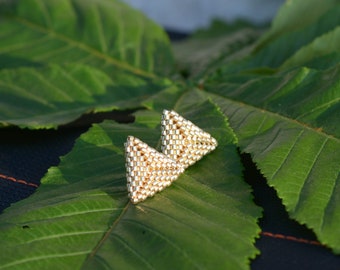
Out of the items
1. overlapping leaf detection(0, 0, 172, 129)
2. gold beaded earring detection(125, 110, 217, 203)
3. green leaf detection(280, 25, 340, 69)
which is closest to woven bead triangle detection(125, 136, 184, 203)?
gold beaded earring detection(125, 110, 217, 203)

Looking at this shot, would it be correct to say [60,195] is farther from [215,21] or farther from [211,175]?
[215,21]

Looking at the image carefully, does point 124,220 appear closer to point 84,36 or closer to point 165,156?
point 165,156

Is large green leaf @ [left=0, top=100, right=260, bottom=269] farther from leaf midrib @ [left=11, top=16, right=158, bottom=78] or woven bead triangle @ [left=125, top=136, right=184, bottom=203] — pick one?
leaf midrib @ [left=11, top=16, right=158, bottom=78]

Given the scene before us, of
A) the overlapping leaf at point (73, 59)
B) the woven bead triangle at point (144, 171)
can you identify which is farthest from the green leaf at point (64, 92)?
the woven bead triangle at point (144, 171)

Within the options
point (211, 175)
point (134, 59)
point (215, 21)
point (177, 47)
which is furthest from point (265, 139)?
point (215, 21)

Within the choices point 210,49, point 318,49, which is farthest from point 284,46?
point 210,49

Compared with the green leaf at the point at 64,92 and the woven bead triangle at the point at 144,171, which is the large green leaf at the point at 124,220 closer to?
the woven bead triangle at the point at 144,171
